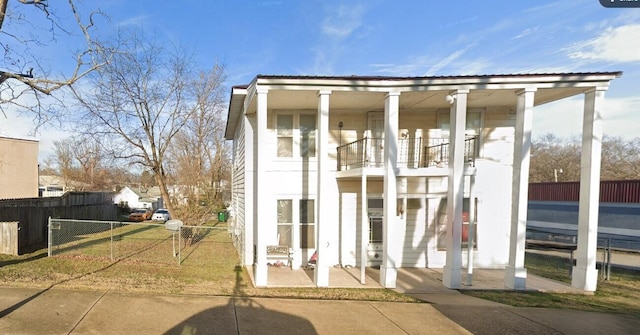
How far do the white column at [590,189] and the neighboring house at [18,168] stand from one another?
1379 inches

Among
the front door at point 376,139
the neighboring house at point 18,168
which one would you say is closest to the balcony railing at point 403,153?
the front door at point 376,139

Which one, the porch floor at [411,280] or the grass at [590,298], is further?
the porch floor at [411,280]

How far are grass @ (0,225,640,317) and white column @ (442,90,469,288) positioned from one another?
59 cm

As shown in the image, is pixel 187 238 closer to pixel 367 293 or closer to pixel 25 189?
pixel 367 293

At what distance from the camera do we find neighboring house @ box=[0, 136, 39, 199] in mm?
23883

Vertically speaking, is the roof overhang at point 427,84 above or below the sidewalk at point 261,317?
above

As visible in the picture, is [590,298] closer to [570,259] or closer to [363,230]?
[570,259]

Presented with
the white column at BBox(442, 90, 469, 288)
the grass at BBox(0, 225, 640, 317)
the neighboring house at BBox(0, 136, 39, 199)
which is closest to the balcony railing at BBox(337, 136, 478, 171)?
the white column at BBox(442, 90, 469, 288)

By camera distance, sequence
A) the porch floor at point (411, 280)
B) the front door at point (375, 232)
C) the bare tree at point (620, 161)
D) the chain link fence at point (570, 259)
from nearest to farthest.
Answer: the porch floor at point (411, 280) → the chain link fence at point (570, 259) → the front door at point (375, 232) → the bare tree at point (620, 161)

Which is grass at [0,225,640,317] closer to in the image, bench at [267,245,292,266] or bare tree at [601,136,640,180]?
bench at [267,245,292,266]

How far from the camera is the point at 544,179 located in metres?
43.7

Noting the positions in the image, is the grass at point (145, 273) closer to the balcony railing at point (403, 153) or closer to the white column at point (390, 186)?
the white column at point (390, 186)

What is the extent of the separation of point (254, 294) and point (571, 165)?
50467 mm

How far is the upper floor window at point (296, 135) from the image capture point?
9188 millimetres
